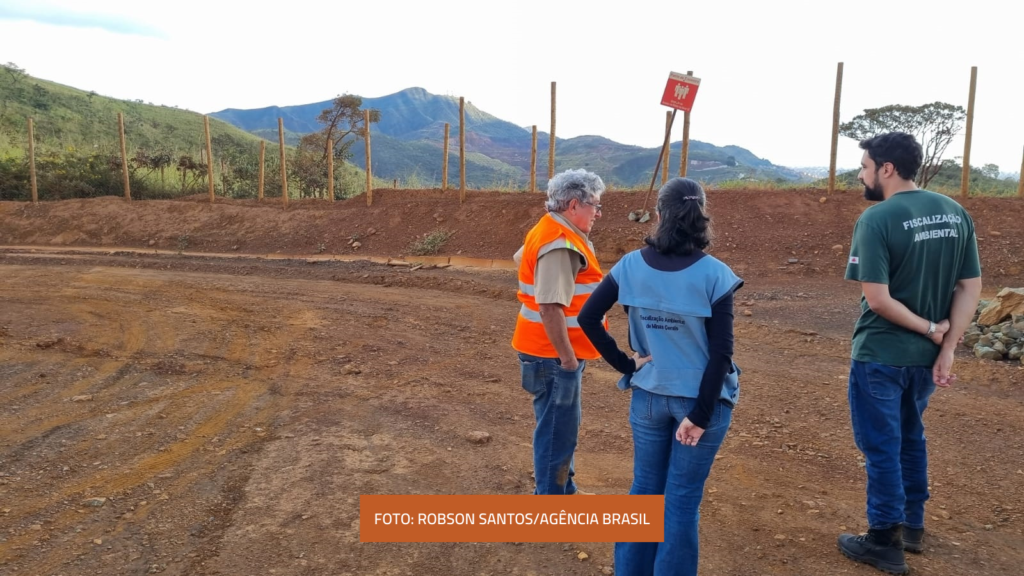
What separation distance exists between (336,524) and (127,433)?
2.09 m

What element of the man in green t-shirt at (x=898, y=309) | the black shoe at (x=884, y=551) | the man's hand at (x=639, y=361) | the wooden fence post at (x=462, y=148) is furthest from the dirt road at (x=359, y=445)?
the wooden fence post at (x=462, y=148)

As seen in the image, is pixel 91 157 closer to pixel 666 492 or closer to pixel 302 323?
pixel 302 323

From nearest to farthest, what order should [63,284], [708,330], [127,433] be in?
[708,330] < [127,433] < [63,284]

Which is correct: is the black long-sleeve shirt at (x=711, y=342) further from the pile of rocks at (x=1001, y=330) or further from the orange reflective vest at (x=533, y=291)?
the pile of rocks at (x=1001, y=330)

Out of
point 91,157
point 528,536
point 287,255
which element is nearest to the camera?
point 528,536

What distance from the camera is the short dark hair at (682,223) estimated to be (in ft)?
7.18

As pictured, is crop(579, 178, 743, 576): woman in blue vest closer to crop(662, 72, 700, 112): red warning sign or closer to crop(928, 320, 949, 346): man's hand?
crop(928, 320, 949, 346): man's hand

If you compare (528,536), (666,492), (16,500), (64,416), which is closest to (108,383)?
(64,416)

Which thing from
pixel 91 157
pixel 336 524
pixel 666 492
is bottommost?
pixel 336 524

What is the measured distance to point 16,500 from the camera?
11.6 ft

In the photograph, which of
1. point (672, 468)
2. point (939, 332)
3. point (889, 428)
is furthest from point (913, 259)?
point (672, 468)

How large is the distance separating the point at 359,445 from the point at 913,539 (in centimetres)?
317

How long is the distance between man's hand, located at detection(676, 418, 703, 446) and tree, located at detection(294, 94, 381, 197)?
20547 mm
